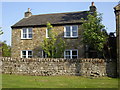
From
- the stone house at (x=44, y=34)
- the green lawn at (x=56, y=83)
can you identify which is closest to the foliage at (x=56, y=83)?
the green lawn at (x=56, y=83)

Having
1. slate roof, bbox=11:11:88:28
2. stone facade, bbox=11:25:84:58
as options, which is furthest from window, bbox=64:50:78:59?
slate roof, bbox=11:11:88:28

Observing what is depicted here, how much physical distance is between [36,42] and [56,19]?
4442 millimetres

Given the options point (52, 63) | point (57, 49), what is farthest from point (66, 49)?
point (52, 63)

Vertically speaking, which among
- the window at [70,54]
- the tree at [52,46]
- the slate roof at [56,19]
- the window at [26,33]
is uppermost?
the slate roof at [56,19]

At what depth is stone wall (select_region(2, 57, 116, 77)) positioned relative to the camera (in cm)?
1595

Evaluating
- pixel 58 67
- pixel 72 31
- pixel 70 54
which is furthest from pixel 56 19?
pixel 58 67

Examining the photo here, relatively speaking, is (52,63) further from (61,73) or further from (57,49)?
(57,49)

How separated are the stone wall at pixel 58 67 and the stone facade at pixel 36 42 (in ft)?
17.9

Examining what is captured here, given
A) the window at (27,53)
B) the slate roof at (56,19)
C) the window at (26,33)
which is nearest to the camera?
the slate roof at (56,19)

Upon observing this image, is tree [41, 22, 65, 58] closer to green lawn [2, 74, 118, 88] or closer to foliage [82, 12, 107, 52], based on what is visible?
foliage [82, 12, 107, 52]

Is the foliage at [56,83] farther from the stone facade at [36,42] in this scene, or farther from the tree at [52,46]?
the stone facade at [36,42]

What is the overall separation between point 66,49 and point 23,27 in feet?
23.9

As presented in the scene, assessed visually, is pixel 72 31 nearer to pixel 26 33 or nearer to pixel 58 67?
pixel 26 33

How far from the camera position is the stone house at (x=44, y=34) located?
869 inches
